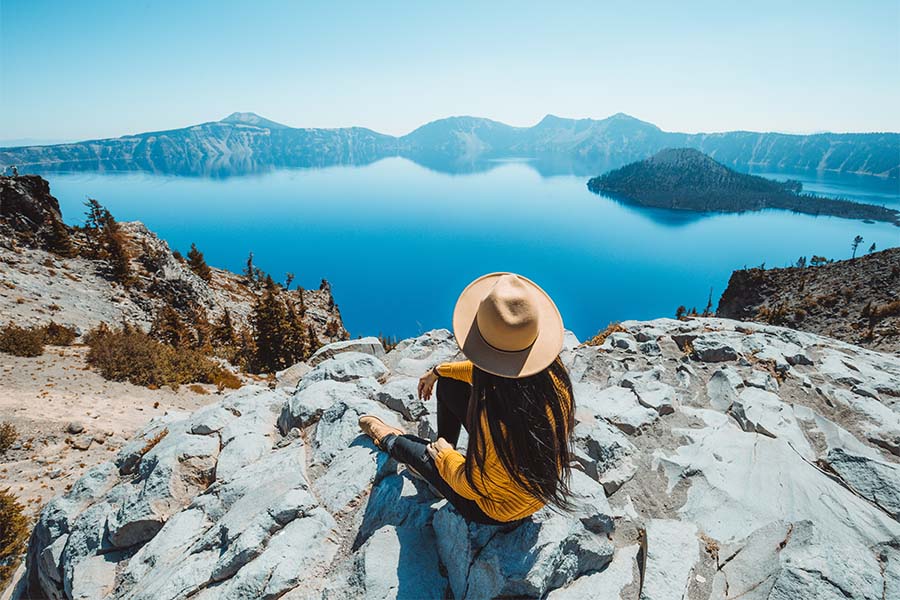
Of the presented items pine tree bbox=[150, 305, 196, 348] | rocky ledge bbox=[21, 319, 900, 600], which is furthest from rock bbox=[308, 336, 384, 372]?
pine tree bbox=[150, 305, 196, 348]

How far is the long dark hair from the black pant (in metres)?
0.77

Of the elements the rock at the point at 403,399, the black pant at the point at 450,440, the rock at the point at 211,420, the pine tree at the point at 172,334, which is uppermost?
the black pant at the point at 450,440

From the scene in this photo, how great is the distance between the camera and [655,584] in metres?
3.53

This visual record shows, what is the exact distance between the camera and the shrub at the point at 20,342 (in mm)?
16172

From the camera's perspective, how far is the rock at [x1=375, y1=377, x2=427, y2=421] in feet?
21.7

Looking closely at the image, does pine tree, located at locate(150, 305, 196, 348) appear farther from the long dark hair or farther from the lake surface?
the lake surface

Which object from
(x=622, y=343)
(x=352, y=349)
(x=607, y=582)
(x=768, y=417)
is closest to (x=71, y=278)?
(x=352, y=349)

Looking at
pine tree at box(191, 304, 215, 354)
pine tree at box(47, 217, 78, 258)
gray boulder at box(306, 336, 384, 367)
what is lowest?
pine tree at box(191, 304, 215, 354)

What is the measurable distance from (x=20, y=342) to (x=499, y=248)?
373 feet

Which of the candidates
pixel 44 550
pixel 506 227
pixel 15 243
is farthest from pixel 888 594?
pixel 506 227

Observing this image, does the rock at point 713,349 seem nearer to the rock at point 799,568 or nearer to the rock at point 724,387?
the rock at point 724,387

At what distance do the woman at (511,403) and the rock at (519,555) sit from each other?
441 mm

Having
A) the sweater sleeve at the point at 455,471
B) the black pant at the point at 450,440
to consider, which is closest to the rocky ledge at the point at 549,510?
the black pant at the point at 450,440

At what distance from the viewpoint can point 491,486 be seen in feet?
9.89
